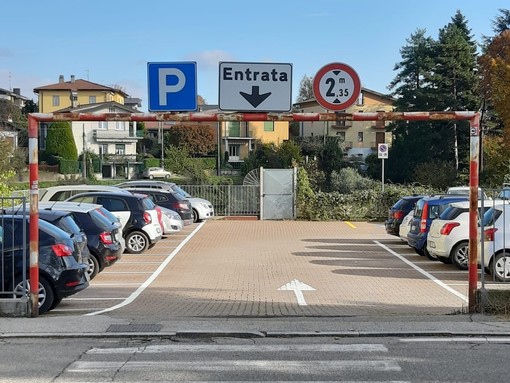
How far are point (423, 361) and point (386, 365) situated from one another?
1.44 ft

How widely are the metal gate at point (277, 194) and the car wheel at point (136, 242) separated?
14.2 metres

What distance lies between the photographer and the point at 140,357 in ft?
24.5

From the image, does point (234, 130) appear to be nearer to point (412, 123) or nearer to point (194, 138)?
point (194, 138)

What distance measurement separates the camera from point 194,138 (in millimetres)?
75938

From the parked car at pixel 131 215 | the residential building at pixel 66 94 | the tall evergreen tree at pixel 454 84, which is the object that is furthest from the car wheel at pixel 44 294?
the residential building at pixel 66 94

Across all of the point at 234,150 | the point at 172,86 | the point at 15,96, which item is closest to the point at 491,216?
the point at 172,86

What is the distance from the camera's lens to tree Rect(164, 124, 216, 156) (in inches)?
2968

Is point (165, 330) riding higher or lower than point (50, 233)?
lower

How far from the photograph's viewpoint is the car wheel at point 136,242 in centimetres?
1903

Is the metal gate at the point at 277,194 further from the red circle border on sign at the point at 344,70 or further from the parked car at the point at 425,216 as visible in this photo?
the red circle border on sign at the point at 344,70

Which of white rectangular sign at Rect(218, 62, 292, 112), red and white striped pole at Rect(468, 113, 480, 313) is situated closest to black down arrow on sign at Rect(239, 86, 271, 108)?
white rectangular sign at Rect(218, 62, 292, 112)

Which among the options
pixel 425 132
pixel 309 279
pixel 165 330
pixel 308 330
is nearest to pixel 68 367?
pixel 165 330

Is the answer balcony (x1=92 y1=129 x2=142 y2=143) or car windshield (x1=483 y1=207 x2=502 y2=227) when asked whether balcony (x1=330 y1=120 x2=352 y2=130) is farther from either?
balcony (x1=92 y1=129 x2=142 y2=143)

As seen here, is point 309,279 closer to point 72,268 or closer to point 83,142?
point 72,268
